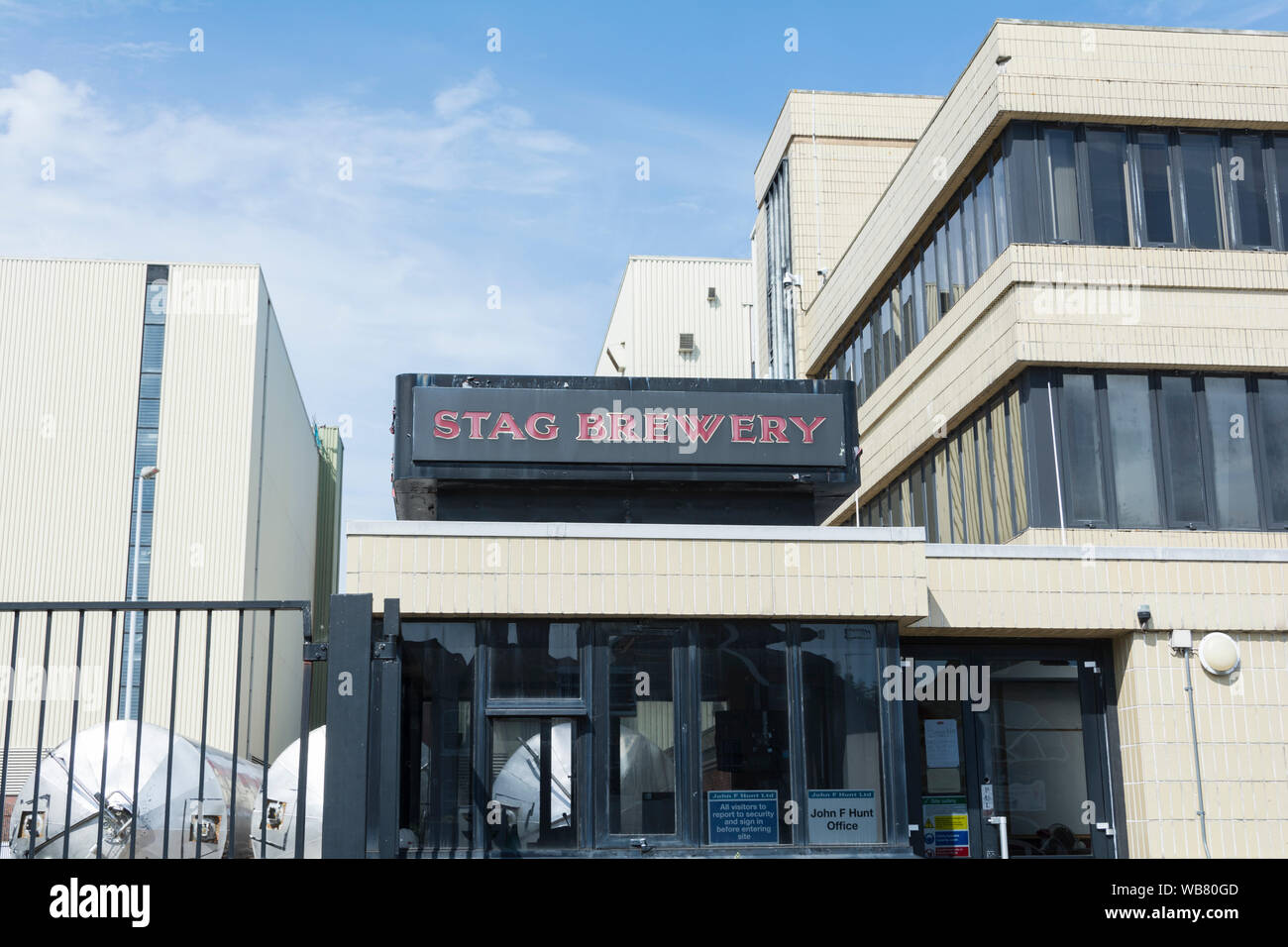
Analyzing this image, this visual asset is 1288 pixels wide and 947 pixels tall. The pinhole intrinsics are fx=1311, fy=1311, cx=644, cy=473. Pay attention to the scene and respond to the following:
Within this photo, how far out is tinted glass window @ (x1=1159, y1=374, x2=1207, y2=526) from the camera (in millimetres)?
16891

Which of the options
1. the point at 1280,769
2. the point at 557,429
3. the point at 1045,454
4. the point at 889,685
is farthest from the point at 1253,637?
the point at 557,429

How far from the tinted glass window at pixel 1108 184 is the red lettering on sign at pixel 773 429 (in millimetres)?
6014

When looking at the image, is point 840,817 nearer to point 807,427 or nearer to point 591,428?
point 807,427

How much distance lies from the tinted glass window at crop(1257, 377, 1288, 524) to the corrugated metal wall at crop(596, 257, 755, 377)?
23.5 metres

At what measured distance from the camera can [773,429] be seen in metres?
14.6

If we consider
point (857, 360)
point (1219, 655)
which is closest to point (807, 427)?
point (1219, 655)

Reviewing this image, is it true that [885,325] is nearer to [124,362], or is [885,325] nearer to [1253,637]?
[1253,637]

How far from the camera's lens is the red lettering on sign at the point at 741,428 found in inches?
572

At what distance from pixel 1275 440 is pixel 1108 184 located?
4069 millimetres

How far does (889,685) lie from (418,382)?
Answer: 19.4 ft

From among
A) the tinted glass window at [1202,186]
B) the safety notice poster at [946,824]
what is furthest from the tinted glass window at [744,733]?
the tinted glass window at [1202,186]

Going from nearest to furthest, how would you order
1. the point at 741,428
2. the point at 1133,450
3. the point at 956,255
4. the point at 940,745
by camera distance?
1. the point at 741,428
2. the point at 940,745
3. the point at 1133,450
4. the point at 956,255

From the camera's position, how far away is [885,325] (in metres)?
23.1

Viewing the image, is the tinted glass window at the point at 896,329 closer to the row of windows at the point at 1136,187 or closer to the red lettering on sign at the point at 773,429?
the row of windows at the point at 1136,187
